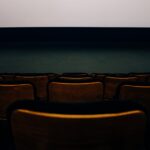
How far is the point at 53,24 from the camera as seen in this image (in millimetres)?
4969

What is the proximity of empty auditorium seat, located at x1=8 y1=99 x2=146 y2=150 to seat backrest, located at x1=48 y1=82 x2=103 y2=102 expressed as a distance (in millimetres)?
1066

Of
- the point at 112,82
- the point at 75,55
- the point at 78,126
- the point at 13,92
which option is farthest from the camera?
the point at 75,55

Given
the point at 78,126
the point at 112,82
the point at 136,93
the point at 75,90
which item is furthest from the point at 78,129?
the point at 112,82

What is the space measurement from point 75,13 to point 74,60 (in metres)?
1.61

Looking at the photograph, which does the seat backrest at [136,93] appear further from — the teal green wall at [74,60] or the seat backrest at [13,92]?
the teal green wall at [74,60]

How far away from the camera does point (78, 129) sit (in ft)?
2.47

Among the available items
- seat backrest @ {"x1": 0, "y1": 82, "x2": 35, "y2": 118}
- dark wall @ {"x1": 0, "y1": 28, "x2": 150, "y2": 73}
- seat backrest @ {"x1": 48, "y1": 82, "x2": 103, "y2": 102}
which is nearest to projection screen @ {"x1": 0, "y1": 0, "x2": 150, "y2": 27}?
dark wall @ {"x1": 0, "y1": 28, "x2": 150, "y2": 73}

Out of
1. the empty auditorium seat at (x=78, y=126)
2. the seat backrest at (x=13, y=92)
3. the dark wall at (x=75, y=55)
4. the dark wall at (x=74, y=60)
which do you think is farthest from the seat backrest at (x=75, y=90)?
the dark wall at (x=74, y=60)

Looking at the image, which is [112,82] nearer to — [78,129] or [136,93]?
[136,93]

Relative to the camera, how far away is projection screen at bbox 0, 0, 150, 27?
4.88m

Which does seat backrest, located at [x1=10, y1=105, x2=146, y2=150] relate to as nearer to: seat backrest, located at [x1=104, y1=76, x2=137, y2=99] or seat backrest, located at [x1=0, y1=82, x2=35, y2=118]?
seat backrest, located at [x1=0, y1=82, x2=35, y2=118]

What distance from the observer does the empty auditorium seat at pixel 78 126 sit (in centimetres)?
74

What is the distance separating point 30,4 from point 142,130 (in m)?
4.51

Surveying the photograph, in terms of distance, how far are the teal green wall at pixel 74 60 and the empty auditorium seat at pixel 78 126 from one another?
548cm
